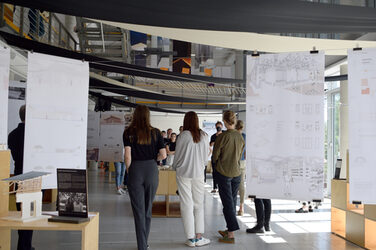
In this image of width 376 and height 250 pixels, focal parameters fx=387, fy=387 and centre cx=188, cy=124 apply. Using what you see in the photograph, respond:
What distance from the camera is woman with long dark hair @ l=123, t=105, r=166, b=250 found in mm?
4184

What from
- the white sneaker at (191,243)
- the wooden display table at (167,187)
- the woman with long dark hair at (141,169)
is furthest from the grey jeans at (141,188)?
the wooden display table at (167,187)

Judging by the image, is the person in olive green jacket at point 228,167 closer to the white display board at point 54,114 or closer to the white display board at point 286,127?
the white display board at point 286,127

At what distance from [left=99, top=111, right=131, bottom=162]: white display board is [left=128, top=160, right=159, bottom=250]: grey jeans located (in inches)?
248

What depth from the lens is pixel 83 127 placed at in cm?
494

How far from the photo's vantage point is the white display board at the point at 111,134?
412 inches

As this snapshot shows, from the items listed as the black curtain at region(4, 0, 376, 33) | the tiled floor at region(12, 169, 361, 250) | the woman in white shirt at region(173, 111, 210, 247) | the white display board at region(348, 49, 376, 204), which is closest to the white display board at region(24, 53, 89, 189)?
the tiled floor at region(12, 169, 361, 250)

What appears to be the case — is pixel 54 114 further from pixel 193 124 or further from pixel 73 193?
pixel 73 193

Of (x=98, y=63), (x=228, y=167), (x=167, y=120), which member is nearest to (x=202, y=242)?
(x=228, y=167)

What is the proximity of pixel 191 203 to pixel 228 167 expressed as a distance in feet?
2.32

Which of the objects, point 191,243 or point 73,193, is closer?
point 73,193

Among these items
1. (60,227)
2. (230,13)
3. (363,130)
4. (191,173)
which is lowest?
(60,227)

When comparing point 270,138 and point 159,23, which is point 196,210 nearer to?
point 270,138

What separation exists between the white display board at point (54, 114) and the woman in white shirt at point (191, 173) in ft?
4.20

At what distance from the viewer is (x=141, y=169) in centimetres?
418
